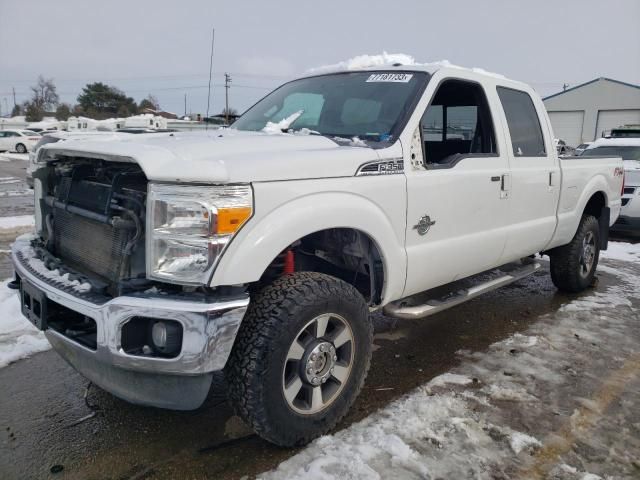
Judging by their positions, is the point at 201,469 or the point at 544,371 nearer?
the point at 201,469

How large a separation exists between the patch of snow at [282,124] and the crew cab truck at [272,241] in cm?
2

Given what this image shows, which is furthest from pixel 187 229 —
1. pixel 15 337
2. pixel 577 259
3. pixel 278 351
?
pixel 577 259

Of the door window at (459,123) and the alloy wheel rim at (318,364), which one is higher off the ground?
the door window at (459,123)

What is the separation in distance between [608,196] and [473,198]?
284 centimetres

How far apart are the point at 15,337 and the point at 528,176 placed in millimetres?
4135

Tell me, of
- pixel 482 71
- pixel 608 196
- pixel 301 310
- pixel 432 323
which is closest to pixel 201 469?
pixel 301 310

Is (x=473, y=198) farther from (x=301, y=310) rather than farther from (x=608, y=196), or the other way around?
(x=608, y=196)

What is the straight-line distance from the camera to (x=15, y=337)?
3.99 meters

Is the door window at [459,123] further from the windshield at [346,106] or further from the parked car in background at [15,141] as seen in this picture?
the parked car in background at [15,141]

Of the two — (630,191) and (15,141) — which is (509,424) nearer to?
(630,191)

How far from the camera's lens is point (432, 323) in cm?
471

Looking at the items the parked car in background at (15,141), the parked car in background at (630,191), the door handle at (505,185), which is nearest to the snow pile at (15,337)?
the door handle at (505,185)

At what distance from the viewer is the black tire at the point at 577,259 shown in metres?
5.34

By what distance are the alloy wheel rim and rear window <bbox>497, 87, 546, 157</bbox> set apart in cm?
230
